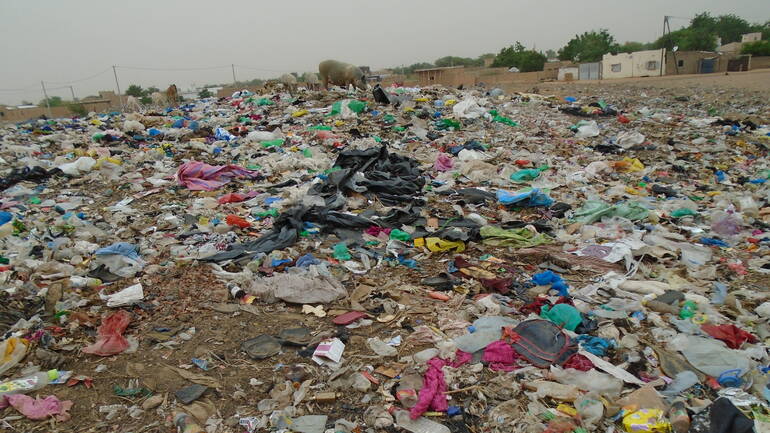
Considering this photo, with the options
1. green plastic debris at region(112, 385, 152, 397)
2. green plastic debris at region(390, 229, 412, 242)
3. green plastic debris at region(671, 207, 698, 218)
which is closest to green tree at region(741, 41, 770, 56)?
green plastic debris at region(671, 207, 698, 218)

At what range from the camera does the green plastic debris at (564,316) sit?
2836 millimetres

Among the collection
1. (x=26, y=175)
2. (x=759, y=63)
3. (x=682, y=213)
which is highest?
(x=759, y=63)

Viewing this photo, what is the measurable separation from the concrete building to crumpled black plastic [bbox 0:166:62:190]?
32.5 meters

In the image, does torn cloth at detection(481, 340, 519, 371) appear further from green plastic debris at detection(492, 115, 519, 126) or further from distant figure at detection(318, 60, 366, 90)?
distant figure at detection(318, 60, 366, 90)

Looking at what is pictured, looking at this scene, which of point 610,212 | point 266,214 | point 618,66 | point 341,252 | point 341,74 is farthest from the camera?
point 618,66

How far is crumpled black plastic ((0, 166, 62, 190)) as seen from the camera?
243 inches

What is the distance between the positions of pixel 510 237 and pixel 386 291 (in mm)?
1586

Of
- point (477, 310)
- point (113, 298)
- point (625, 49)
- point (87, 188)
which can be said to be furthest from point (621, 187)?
point (625, 49)

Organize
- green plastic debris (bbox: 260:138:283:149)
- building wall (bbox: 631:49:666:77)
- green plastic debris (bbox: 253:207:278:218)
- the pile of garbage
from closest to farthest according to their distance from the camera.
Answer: the pile of garbage < green plastic debris (bbox: 253:207:278:218) < green plastic debris (bbox: 260:138:283:149) < building wall (bbox: 631:49:666:77)

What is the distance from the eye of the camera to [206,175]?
20.9ft

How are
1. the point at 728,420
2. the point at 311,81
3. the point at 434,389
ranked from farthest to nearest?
the point at 311,81, the point at 434,389, the point at 728,420

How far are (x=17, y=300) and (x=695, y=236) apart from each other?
6.03m

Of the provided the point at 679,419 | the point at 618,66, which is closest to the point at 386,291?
the point at 679,419

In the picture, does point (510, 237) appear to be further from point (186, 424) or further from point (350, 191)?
point (186, 424)
